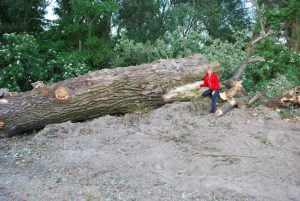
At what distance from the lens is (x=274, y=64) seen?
14461 millimetres

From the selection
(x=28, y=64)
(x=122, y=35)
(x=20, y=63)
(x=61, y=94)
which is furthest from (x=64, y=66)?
(x=61, y=94)

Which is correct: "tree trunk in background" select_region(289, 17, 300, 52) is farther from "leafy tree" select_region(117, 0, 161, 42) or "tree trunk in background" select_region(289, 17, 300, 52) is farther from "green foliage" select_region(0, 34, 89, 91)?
"green foliage" select_region(0, 34, 89, 91)

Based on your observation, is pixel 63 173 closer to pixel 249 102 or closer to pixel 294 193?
pixel 294 193

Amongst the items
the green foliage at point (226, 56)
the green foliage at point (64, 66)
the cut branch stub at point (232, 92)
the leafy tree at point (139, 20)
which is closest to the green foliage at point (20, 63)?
the green foliage at point (64, 66)

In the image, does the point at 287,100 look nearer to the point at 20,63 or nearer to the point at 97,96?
the point at 97,96

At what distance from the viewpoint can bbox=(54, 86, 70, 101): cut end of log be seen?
7.42 metres

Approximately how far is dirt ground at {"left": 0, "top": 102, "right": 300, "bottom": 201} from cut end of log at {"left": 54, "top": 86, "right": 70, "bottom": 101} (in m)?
0.50

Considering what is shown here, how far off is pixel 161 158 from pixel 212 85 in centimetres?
247

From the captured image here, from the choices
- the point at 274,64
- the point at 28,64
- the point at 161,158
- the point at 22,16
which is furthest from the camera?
the point at 22,16

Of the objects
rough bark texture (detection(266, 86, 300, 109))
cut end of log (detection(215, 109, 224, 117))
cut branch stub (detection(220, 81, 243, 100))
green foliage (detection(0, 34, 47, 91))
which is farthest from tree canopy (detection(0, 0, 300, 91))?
cut end of log (detection(215, 109, 224, 117))

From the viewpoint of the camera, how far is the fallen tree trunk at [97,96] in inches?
289

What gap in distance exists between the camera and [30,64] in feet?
41.6

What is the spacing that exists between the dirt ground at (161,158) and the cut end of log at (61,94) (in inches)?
19.9

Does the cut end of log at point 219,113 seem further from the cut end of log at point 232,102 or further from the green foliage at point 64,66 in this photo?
the green foliage at point 64,66
